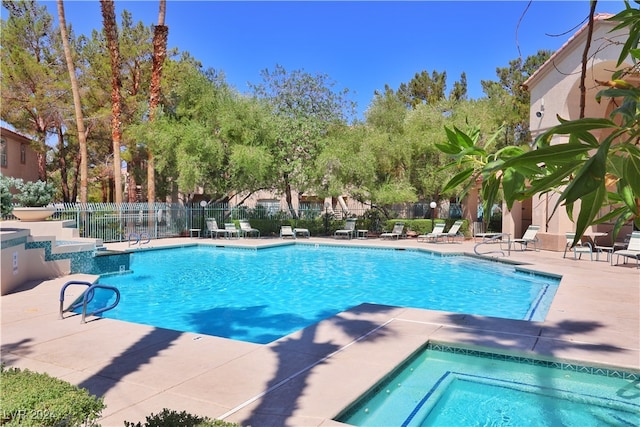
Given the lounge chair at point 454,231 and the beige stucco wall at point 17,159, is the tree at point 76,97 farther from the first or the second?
the lounge chair at point 454,231

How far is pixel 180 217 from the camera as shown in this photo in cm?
2448

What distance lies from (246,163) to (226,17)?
7576 millimetres

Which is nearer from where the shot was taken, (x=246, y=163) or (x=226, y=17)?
(x=226, y=17)

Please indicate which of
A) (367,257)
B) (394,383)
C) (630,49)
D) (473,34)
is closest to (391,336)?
(394,383)

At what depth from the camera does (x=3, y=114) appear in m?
26.8

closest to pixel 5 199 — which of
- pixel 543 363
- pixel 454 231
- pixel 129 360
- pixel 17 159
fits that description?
pixel 129 360

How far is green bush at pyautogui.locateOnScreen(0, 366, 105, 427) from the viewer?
2.54 m

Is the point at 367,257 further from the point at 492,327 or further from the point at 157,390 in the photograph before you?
the point at 157,390

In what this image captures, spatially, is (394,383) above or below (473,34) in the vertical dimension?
below

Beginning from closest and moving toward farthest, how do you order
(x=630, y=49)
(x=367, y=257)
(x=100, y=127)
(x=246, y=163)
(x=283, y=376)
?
(x=630, y=49)
(x=283, y=376)
(x=367, y=257)
(x=246, y=163)
(x=100, y=127)

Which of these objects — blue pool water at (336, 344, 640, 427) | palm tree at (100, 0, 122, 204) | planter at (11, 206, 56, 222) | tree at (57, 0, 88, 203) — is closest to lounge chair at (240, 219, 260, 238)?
palm tree at (100, 0, 122, 204)

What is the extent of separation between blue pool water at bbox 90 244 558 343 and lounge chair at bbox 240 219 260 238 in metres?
5.40

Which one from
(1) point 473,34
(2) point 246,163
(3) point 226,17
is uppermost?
(3) point 226,17

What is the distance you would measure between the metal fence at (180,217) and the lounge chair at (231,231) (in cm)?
137
